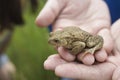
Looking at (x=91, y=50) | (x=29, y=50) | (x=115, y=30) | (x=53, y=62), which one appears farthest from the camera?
(x=29, y=50)

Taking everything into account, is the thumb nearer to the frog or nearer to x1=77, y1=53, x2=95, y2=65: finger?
the frog

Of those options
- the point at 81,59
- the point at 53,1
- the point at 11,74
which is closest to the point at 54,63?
the point at 81,59

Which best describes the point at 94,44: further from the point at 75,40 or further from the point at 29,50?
the point at 29,50

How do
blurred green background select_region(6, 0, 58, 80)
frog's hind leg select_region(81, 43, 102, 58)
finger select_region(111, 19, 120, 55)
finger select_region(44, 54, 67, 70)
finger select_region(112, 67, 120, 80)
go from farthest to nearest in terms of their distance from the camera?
1. blurred green background select_region(6, 0, 58, 80)
2. finger select_region(111, 19, 120, 55)
3. frog's hind leg select_region(81, 43, 102, 58)
4. finger select_region(44, 54, 67, 70)
5. finger select_region(112, 67, 120, 80)

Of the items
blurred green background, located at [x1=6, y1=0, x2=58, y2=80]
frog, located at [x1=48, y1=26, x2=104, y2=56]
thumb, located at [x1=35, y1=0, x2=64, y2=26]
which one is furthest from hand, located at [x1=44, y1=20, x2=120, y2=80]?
blurred green background, located at [x1=6, y1=0, x2=58, y2=80]

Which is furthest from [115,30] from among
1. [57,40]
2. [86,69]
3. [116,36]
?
[86,69]

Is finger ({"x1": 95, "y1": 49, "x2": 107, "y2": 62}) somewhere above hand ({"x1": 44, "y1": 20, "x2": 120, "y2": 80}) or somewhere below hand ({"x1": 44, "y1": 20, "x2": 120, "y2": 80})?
above

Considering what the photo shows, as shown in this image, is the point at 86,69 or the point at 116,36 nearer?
the point at 86,69

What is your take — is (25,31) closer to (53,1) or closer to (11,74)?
(11,74)
